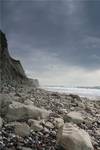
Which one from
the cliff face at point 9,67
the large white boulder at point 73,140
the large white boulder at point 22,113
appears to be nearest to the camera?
the large white boulder at point 73,140

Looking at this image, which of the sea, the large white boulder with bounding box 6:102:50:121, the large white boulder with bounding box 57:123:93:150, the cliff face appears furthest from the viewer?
the sea

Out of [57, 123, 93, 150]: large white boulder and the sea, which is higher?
the sea

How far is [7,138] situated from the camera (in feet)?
28.6

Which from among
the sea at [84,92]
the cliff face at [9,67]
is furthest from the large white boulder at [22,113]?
the sea at [84,92]

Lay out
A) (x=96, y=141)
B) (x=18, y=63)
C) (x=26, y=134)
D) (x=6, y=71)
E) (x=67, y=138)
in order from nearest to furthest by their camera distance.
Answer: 1. (x=67, y=138)
2. (x=26, y=134)
3. (x=96, y=141)
4. (x=6, y=71)
5. (x=18, y=63)

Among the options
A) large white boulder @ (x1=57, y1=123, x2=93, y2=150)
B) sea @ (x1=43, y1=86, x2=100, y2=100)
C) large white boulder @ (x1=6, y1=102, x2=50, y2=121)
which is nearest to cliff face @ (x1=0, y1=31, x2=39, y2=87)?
sea @ (x1=43, y1=86, x2=100, y2=100)

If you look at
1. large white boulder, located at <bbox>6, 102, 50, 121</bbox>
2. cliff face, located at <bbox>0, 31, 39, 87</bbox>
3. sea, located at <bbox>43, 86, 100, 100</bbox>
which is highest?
cliff face, located at <bbox>0, 31, 39, 87</bbox>

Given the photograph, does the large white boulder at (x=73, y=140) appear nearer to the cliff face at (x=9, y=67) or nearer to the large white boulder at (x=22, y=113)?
the large white boulder at (x=22, y=113)

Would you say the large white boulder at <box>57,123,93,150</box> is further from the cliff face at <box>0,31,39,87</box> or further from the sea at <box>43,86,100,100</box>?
the sea at <box>43,86,100,100</box>

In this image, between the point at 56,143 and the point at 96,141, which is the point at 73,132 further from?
the point at 96,141

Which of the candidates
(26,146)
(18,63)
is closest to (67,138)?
(26,146)

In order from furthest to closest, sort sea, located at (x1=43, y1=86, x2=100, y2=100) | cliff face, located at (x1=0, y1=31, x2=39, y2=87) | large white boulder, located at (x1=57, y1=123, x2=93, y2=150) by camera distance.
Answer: sea, located at (x1=43, y1=86, x2=100, y2=100) → cliff face, located at (x1=0, y1=31, x2=39, y2=87) → large white boulder, located at (x1=57, y1=123, x2=93, y2=150)

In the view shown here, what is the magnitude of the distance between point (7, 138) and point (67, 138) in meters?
1.80

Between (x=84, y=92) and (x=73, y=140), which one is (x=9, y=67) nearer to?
(x=84, y=92)
